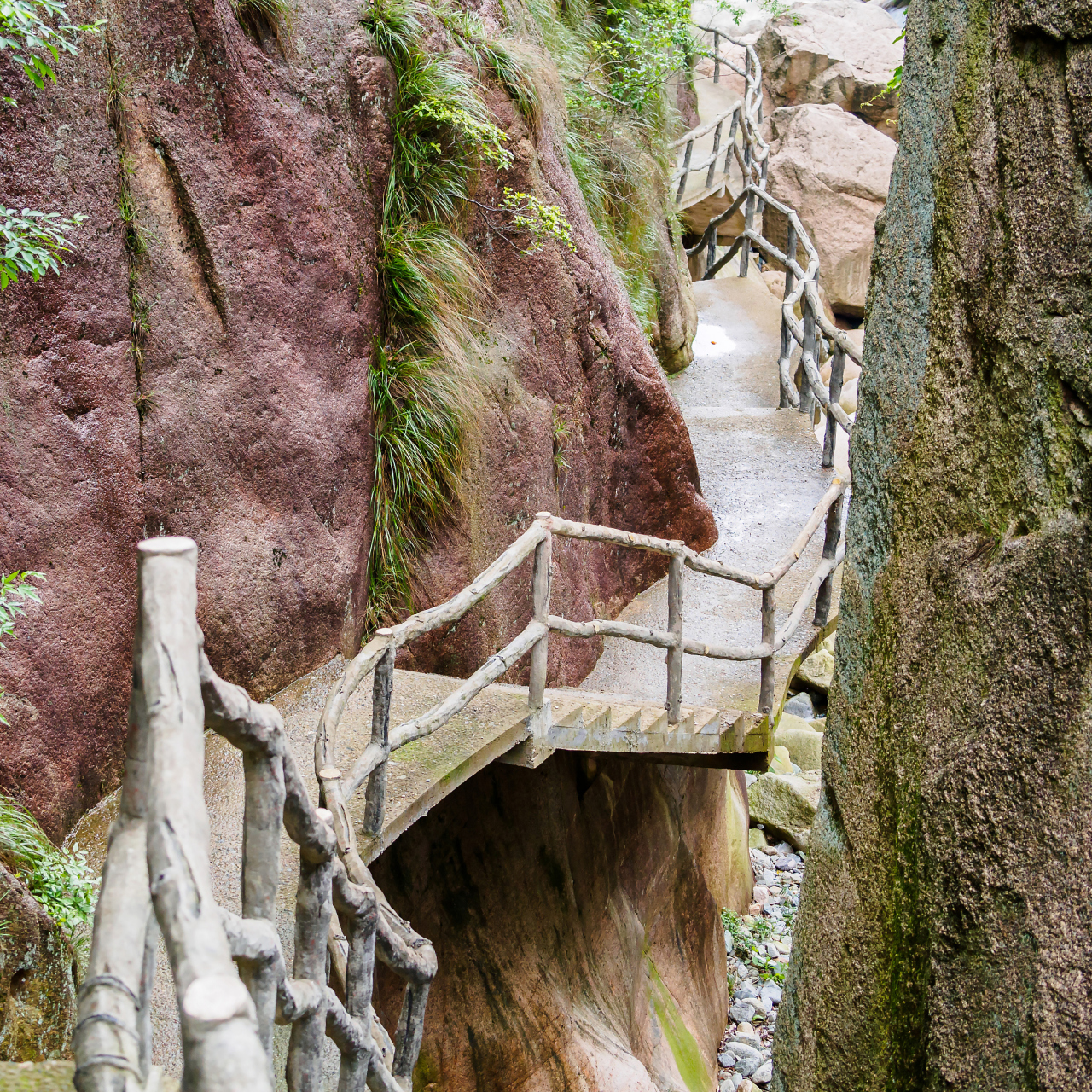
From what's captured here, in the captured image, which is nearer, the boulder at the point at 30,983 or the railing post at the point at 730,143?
the boulder at the point at 30,983

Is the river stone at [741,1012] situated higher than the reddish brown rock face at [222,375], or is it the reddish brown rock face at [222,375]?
the reddish brown rock face at [222,375]

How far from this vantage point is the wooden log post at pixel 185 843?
89 cm

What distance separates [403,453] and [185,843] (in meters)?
4.20

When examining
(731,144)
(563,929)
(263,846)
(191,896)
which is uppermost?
(731,144)

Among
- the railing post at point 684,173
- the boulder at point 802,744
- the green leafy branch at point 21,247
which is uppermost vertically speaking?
the railing post at point 684,173

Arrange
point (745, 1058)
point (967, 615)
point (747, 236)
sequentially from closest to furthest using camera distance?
point (967, 615) → point (745, 1058) → point (747, 236)

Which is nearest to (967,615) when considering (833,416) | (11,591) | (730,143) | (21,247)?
(11,591)

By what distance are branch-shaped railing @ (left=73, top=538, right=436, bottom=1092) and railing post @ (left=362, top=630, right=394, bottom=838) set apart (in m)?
1.56

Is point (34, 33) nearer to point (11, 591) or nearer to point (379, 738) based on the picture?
point (11, 591)

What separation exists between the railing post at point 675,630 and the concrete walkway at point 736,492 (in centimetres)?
88

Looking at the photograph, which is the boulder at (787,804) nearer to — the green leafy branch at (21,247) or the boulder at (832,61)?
the green leafy branch at (21,247)

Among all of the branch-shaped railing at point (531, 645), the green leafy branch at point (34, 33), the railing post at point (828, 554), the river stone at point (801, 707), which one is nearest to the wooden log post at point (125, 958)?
the branch-shaped railing at point (531, 645)

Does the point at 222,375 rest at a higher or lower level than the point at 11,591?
higher

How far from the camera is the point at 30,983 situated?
249 cm
